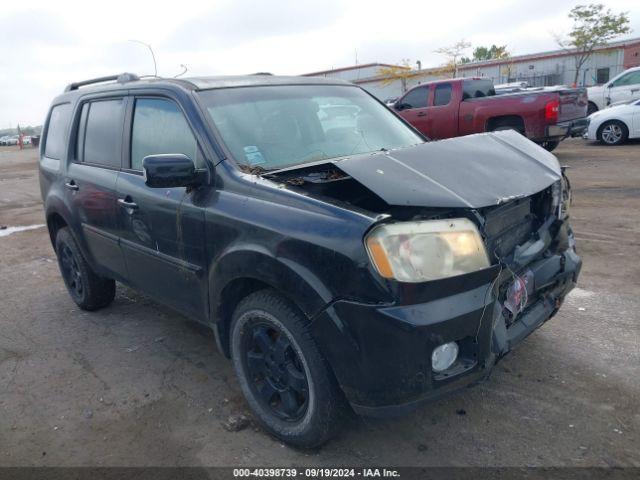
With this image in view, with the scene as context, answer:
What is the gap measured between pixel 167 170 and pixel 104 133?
1.55 metres

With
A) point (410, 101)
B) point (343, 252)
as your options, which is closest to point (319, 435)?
point (343, 252)

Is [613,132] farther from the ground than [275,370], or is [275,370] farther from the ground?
[275,370]

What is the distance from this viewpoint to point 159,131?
349cm

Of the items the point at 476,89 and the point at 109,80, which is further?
the point at 476,89

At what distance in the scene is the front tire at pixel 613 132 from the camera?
13.2m

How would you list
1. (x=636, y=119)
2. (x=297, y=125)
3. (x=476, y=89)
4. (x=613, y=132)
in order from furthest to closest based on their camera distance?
(x=613, y=132), (x=636, y=119), (x=476, y=89), (x=297, y=125)

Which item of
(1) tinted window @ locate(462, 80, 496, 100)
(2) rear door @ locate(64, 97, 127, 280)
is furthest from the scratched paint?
(1) tinted window @ locate(462, 80, 496, 100)

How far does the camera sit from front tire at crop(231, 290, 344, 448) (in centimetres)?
250

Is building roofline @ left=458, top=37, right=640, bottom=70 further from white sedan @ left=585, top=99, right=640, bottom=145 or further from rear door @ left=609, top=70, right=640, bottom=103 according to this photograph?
white sedan @ left=585, top=99, right=640, bottom=145

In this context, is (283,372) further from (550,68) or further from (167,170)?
(550,68)

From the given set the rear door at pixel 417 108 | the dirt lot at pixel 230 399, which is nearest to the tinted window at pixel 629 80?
the rear door at pixel 417 108

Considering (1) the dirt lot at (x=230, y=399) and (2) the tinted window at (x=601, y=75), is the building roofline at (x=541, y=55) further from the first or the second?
(1) the dirt lot at (x=230, y=399)

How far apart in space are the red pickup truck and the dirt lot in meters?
6.24

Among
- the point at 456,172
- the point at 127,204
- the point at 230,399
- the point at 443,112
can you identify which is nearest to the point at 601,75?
the point at 443,112
